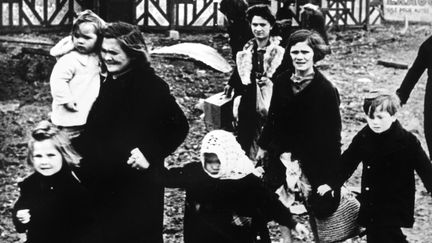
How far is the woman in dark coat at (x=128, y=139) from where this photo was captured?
3400 mm

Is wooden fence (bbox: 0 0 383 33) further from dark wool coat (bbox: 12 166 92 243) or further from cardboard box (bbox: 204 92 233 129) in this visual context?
dark wool coat (bbox: 12 166 92 243)

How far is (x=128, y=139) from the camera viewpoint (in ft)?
11.3

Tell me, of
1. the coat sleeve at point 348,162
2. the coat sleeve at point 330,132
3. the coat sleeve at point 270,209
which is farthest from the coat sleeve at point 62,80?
the coat sleeve at point 348,162

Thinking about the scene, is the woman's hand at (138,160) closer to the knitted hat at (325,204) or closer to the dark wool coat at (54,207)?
the dark wool coat at (54,207)

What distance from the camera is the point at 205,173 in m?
3.42

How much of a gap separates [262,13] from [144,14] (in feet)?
1.91

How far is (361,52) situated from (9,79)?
6.01 feet

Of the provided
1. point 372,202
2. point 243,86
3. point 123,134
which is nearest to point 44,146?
point 123,134

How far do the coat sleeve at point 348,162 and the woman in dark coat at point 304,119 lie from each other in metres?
0.03

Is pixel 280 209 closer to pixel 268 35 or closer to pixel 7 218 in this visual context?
pixel 268 35

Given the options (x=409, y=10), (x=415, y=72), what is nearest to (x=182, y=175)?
(x=415, y=72)

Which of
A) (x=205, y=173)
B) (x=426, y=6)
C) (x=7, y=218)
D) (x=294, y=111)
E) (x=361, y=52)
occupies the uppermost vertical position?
(x=426, y=6)

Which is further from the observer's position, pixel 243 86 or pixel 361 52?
pixel 361 52

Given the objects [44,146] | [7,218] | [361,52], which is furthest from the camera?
[361,52]
